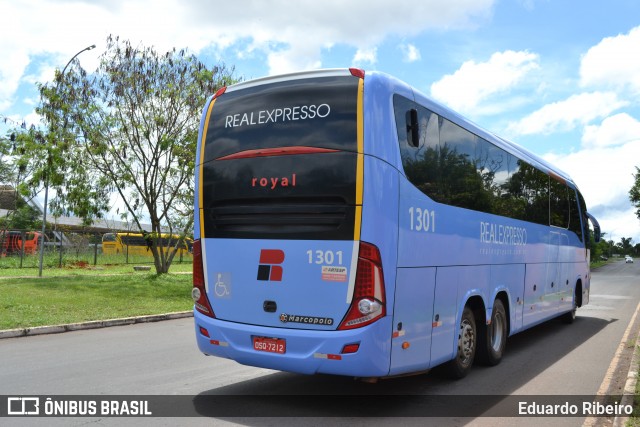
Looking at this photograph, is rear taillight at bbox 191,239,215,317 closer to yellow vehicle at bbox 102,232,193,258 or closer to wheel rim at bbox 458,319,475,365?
wheel rim at bbox 458,319,475,365

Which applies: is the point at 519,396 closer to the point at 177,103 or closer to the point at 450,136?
the point at 450,136

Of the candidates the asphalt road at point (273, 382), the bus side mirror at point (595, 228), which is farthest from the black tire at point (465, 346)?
the bus side mirror at point (595, 228)

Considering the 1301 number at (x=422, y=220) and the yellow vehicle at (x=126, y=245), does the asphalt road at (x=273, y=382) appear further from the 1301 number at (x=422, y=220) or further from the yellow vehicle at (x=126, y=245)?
the yellow vehicle at (x=126, y=245)

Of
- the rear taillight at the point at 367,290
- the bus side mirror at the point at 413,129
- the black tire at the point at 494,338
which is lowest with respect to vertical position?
the black tire at the point at 494,338

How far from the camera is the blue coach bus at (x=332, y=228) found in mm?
5711

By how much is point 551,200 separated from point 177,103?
49.3 feet

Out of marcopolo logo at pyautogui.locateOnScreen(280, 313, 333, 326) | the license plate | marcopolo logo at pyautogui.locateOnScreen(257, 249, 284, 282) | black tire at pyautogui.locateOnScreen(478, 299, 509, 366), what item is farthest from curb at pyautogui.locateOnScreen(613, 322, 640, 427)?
marcopolo logo at pyautogui.locateOnScreen(257, 249, 284, 282)

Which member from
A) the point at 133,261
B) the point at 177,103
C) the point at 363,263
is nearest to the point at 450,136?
the point at 363,263

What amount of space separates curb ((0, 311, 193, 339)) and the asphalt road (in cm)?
30

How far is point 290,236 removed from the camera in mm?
6051

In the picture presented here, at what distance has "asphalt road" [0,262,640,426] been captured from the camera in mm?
5902

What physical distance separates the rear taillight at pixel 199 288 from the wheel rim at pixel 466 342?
130 inches

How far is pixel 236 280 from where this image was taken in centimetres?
635

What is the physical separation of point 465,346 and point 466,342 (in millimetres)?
56
